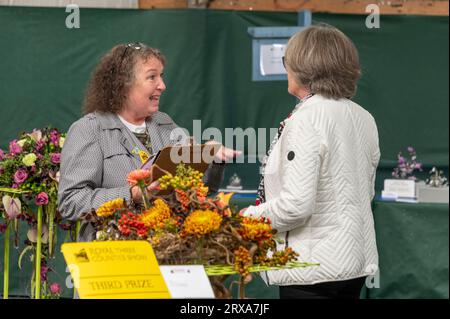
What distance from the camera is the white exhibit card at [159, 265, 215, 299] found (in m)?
2.21

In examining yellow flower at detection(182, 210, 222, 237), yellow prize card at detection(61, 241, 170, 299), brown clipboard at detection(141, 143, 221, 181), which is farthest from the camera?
brown clipboard at detection(141, 143, 221, 181)

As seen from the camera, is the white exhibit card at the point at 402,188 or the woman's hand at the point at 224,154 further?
the white exhibit card at the point at 402,188

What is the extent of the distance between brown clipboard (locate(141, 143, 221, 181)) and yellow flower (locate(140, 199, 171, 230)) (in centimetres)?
32

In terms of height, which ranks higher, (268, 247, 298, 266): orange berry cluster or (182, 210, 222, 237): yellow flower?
(182, 210, 222, 237): yellow flower

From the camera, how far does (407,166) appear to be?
6848mm

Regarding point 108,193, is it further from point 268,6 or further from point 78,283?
point 268,6

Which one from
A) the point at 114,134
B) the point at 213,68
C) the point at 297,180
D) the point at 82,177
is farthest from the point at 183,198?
the point at 213,68

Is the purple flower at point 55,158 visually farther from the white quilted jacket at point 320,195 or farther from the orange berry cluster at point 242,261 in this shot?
the orange berry cluster at point 242,261

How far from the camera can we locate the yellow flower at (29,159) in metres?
4.21

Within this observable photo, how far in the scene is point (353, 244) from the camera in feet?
9.93

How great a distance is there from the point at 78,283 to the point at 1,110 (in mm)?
4356

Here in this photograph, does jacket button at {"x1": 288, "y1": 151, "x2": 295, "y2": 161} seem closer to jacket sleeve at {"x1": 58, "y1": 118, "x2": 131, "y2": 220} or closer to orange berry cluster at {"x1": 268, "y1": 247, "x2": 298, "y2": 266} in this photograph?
orange berry cluster at {"x1": 268, "y1": 247, "x2": 298, "y2": 266}

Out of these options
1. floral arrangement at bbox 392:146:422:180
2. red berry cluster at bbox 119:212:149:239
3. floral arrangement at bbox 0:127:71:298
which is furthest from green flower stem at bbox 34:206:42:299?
floral arrangement at bbox 392:146:422:180

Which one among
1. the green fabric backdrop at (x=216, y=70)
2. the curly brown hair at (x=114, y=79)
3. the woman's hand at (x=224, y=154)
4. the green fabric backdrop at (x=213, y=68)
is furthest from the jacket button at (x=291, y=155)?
the green fabric backdrop at (x=213, y=68)
